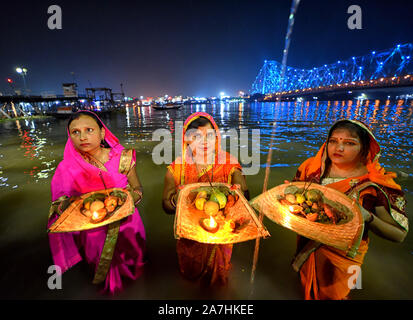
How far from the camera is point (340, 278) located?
2.03m

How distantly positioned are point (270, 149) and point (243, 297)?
361 inches

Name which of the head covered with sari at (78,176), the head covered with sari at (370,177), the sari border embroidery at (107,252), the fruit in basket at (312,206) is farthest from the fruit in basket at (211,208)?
the head covered with sari at (370,177)

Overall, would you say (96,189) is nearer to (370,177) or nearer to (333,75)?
(370,177)

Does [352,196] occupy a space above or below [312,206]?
above

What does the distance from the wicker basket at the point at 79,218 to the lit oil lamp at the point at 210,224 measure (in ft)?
2.64

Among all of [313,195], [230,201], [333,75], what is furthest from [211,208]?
[333,75]

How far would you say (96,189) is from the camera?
8.30 feet

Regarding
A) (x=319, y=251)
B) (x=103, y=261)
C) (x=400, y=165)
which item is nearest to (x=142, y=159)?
(x=103, y=261)

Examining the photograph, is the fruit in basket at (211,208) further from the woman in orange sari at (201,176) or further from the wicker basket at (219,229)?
the woman in orange sari at (201,176)

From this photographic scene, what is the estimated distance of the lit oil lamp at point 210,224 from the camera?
1820 millimetres

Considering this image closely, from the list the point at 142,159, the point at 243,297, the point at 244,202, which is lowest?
the point at 243,297

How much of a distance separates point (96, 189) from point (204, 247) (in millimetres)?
1782

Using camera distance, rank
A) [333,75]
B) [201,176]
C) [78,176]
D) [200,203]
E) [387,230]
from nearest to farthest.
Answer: [387,230]
[200,203]
[78,176]
[201,176]
[333,75]

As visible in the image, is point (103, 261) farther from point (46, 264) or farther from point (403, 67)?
point (403, 67)
